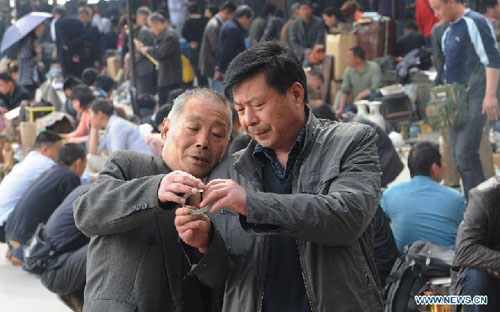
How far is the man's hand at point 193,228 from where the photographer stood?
9.50 feet

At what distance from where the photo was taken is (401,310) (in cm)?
569

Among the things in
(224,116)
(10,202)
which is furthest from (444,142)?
(224,116)

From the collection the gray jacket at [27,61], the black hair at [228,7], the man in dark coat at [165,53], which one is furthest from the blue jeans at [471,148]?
the gray jacket at [27,61]

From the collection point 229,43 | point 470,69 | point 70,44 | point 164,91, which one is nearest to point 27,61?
point 164,91

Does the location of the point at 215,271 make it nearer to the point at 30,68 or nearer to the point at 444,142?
the point at 444,142

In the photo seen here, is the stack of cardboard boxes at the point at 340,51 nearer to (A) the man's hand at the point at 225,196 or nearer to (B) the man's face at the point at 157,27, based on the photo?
(B) the man's face at the point at 157,27

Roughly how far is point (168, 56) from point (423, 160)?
8444 millimetres

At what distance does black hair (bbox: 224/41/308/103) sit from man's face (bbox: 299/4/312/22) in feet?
38.1

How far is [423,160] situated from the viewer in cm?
651

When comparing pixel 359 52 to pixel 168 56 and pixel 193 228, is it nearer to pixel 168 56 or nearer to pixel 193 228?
pixel 168 56

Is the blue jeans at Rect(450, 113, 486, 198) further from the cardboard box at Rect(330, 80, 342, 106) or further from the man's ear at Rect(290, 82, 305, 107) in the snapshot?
the cardboard box at Rect(330, 80, 342, 106)

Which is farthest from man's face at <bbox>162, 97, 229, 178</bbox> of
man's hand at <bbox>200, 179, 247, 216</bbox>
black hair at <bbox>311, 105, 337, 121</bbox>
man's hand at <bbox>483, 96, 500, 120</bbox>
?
man's hand at <bbox>483, 96, 500, 120</bbox>

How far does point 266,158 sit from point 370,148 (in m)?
0.33

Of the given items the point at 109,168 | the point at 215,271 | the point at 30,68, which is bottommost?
the point at 30,68
